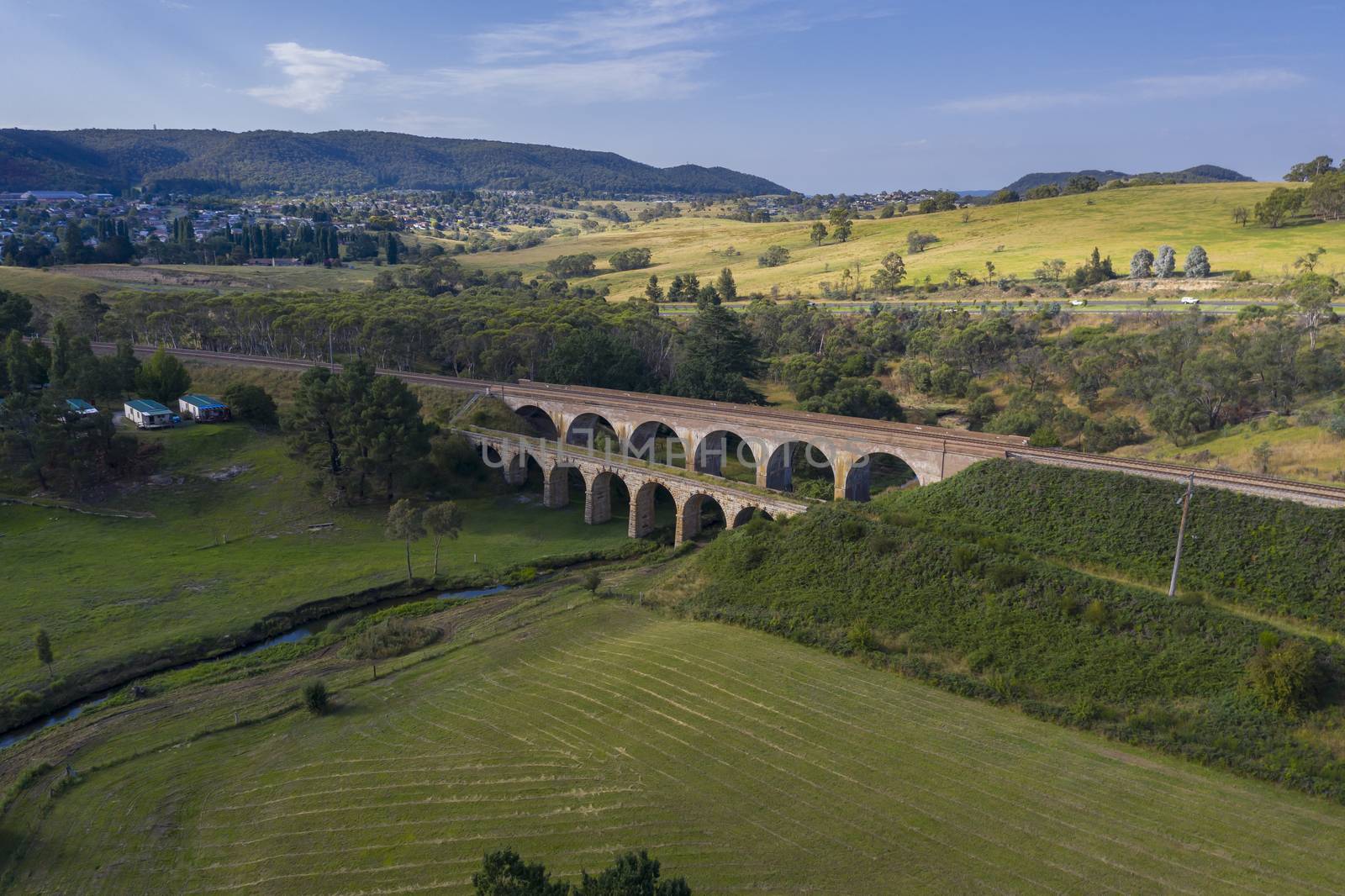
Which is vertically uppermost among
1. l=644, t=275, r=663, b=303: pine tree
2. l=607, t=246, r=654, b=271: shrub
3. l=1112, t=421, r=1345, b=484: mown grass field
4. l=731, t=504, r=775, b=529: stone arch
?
l=607, t=246, r=654, b=271: shrub

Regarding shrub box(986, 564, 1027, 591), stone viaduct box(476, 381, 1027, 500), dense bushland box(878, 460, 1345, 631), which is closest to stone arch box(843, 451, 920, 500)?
stone viaduct box(476, 381, 1027, 500)

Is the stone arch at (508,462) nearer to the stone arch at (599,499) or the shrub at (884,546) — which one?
the stone arch at (599,499)

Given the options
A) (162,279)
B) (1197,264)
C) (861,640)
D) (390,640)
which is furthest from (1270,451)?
(162,279)

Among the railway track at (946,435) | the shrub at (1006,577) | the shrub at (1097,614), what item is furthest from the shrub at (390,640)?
the shrub at (1097,614)

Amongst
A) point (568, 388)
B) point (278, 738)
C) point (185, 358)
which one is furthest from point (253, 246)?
point (278, 738)

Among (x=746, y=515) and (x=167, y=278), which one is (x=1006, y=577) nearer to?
(x=746, y=515)

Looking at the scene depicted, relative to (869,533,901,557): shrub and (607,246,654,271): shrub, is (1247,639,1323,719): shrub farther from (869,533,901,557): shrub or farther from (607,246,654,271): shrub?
(607,246,654,271): shrub
